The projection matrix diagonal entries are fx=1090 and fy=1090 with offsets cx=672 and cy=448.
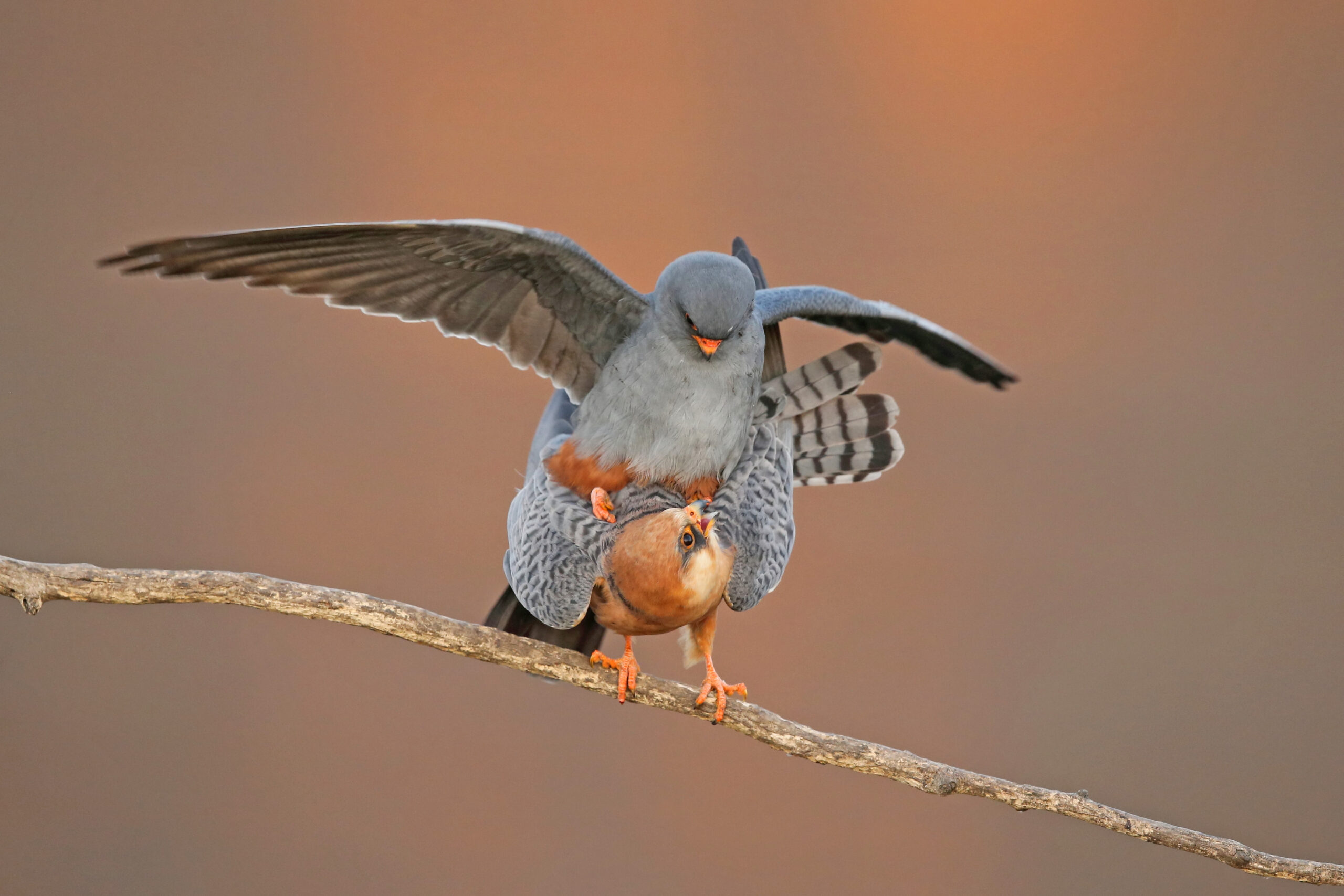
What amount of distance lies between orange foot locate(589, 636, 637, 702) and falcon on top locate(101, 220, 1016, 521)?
0.81 ft

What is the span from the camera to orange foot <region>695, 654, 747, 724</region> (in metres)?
1.83

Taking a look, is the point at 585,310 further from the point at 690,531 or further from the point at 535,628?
the point at 535,628

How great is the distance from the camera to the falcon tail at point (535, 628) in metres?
2.10

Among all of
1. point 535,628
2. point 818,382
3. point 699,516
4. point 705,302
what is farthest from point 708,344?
point 535,628

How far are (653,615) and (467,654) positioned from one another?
0.32 meters

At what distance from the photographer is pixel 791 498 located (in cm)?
205

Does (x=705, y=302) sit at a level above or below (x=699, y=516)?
above

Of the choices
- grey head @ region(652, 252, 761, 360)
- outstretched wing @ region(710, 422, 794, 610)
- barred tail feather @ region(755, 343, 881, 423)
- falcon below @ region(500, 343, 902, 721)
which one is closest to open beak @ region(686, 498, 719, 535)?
falcon below @ region(500, 343, 902, 721)

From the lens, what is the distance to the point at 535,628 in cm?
216

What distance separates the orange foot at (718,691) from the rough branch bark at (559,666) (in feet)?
0.05

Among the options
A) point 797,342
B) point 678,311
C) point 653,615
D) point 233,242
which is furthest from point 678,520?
point 797,342

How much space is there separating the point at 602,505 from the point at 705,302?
40cm

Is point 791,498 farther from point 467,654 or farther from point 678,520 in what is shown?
point 467,654

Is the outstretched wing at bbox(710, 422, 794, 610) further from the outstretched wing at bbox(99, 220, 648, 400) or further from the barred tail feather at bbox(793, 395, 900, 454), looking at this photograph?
the outstretched wing at bbox(99, 220, 648, 400)
